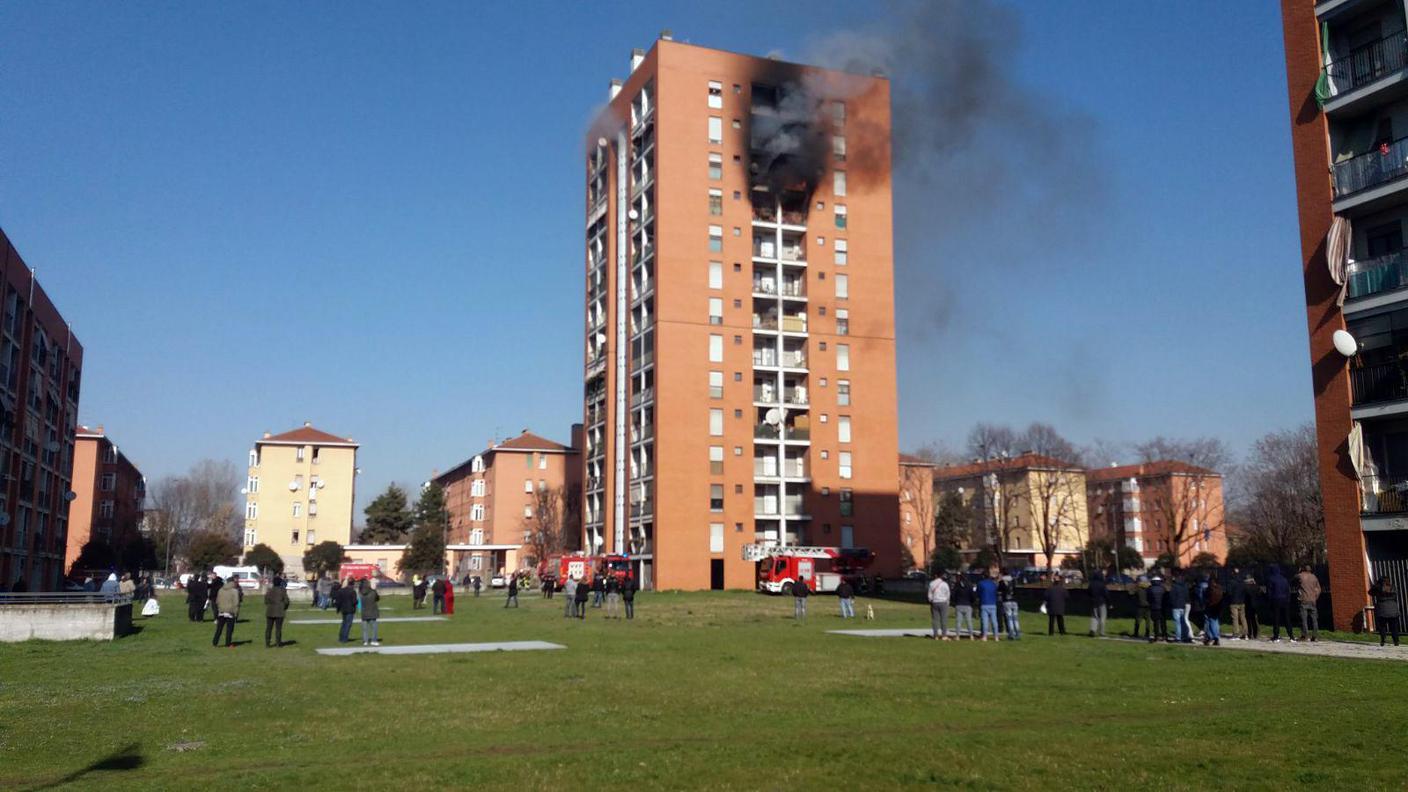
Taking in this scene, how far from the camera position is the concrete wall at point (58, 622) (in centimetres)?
2816

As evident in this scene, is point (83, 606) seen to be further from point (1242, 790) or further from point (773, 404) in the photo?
point (773, 404)

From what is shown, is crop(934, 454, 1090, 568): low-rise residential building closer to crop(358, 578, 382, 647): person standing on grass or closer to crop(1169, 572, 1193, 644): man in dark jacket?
crop(1169, 572, 1193, 644): man in dark jacket

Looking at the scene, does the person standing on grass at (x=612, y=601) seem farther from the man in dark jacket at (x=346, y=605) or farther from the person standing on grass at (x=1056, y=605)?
the person standing on grass at (x=1056, y=605)

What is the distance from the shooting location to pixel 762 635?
29609 mm

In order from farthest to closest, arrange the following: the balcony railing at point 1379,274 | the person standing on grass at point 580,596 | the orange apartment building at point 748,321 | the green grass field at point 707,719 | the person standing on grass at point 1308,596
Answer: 1. the orange apartment building at point 748,321
2. the person standing on grass at point 580,596
3. the balcony railing at point 1379,274
4. the person standing on grass at point 1308,596
5. the green grass field at point 707,719

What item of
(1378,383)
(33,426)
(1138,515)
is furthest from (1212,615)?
(1138,515)

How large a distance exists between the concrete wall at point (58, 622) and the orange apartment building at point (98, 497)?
246 ft

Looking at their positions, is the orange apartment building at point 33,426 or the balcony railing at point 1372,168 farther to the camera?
the orange apartment building at point 33,426

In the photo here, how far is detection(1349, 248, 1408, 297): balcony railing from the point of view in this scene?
3000 cm

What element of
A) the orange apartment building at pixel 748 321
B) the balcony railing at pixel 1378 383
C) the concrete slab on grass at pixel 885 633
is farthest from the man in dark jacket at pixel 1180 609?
the orange apartment building at pixel 748 321

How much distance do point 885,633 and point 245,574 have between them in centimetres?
→ 7677

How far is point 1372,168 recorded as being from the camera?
30.9 m

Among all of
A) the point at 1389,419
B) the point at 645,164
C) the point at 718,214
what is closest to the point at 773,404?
the point at 718,214

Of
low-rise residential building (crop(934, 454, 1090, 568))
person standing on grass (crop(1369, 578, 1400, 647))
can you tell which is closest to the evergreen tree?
low-rise residential building (crop(934, 454, 1090, 568))
